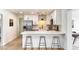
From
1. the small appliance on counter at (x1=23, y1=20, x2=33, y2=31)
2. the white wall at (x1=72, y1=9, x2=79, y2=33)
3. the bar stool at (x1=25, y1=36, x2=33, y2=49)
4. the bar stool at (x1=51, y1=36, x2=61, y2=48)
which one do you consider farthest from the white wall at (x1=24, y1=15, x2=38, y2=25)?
the white wall at (x1=72, y1=9, x2=79, y2=33)

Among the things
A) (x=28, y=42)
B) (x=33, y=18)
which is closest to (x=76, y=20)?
(x=28, y=42)

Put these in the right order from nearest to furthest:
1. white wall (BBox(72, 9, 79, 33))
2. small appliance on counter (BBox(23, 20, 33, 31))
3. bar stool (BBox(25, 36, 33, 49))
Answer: white wall (BBox(72, 9, 79, 33))
bar stool (BBox(25, 36, 33, 49))
small appliance on counter (BBox(23, 20, 33, 31))

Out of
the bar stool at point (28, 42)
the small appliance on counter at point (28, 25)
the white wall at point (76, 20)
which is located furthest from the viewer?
the small appliance on counter at point (28, 25)

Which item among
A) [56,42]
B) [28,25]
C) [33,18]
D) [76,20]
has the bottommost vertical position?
[56,42]

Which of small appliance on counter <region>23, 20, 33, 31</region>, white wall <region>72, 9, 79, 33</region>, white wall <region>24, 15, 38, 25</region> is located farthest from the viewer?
white wall <region>24, 15, 38, 25</region>

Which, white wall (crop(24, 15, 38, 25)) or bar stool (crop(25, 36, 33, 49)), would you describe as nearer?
bar stool (crop(25, 36, 33, 49))

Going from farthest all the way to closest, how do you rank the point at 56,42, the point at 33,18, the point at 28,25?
1. the point at 33,18
2. the point at 28,25
3. the point at 56,42

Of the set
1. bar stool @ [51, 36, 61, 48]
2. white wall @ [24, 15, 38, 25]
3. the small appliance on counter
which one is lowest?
bar stool @ [51, 36, 61, 48]

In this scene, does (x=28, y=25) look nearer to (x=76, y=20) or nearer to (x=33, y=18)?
(x=33, y=18)

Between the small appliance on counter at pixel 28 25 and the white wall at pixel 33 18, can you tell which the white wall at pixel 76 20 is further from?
the white wall at pixel 33 18

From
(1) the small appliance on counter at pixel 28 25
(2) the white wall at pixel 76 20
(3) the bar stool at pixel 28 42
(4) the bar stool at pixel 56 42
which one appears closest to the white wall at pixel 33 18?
(1) the small appliance on counter at pixel 28 25

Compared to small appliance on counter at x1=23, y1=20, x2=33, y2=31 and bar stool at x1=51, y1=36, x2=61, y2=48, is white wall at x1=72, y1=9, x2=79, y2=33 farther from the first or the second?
small appliance on counter at x1=23, y1=20, x2=33, y2=31
